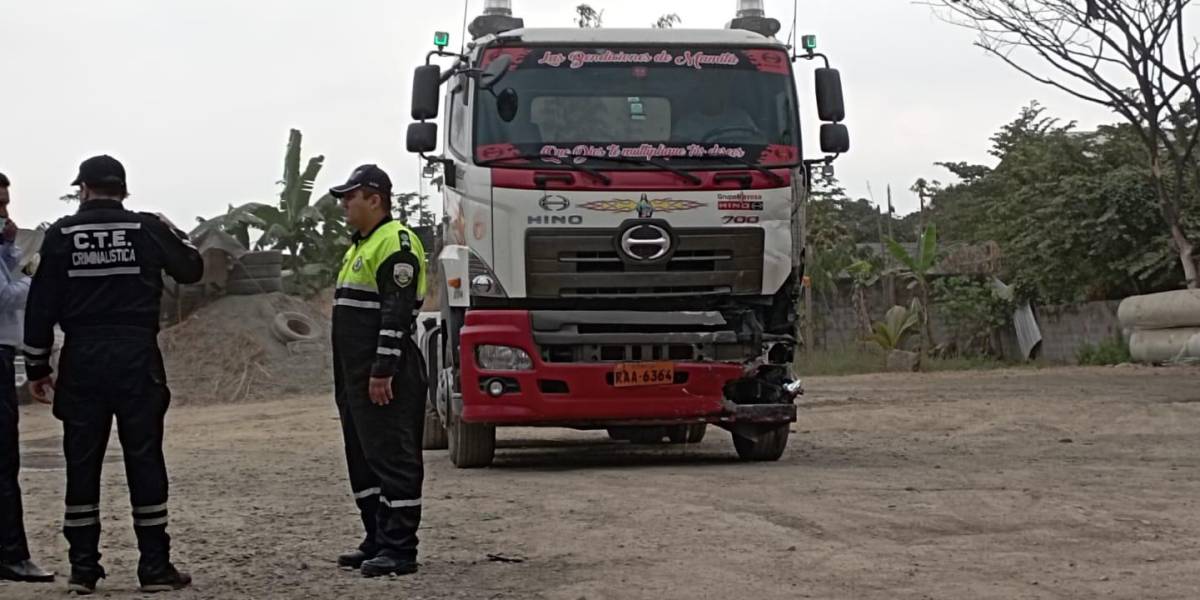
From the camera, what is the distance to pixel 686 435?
14.3 m

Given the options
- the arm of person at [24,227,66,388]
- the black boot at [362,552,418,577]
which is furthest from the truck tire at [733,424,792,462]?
the arm of person at [24,227,66,388]

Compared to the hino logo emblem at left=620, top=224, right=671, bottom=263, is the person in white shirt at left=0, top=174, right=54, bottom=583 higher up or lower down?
lower down

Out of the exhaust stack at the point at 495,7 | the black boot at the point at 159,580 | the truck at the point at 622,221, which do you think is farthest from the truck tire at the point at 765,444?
the black boot at the point at 159,580

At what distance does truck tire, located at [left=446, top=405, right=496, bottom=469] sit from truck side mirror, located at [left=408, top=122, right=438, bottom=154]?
2011 millimetres

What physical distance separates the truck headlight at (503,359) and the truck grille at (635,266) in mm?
418

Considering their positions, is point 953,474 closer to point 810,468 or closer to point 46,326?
point 810,468

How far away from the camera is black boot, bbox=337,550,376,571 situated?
688 cm

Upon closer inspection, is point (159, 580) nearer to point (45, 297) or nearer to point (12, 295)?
point (45, 297)

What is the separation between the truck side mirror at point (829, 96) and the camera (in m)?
11.3

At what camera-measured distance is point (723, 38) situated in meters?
11.3

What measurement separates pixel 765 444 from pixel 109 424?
634 centimetres

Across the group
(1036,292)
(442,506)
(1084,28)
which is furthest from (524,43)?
(1036,292)

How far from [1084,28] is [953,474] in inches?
617

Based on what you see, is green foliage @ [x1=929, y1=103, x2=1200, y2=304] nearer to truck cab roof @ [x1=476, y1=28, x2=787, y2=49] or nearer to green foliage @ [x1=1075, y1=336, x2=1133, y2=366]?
green foliage @ [x1=1075, y1=336, x2=1133, y2=366]
